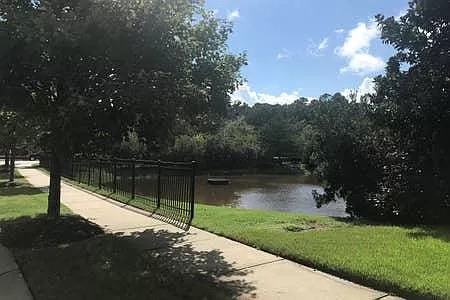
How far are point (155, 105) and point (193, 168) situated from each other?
11.1 ft

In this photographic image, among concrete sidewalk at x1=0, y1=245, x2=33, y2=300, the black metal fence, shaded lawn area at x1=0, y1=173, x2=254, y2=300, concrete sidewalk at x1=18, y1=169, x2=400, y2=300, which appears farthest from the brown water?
concrete sidewalk at x1=0, y1=245, x2=33, y2=300

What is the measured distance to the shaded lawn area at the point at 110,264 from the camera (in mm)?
5871

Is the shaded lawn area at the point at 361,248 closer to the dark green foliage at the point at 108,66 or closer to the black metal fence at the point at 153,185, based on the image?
the black metal fence at the point at 153,185

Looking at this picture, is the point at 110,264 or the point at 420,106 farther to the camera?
the point at 420,106

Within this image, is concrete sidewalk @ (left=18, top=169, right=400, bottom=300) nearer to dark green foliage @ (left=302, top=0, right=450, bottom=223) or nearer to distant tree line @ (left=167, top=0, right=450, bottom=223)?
distant tree line @ (left=167, top=0, right=450, bottom=223)

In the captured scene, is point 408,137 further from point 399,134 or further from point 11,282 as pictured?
point 11,282

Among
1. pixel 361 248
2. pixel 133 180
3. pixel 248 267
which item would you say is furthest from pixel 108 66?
pixel 133 180

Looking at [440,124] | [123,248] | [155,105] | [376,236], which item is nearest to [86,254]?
[123,248]

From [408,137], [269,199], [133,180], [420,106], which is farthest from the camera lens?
[269,199]

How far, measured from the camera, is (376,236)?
8492mm

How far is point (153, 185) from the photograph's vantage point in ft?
45.8

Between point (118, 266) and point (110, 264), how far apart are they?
186 millimetres

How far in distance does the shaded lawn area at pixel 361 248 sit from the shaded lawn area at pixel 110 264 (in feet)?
3.54

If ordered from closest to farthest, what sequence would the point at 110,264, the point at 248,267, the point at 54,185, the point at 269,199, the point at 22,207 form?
the point at 248,267 → the point at 110,264 → the point at 54,185 → the point at 22,207 → the point at 269,199
